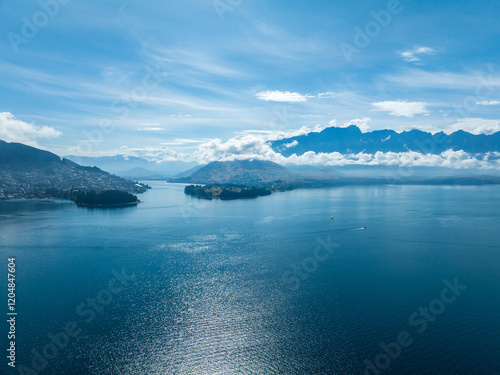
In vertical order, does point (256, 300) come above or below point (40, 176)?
below

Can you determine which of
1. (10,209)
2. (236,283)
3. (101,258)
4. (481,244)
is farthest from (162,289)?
(10,209)

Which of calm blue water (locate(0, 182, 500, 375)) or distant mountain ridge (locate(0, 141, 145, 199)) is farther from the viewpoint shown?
distant mountain ridge (locate(0, 141, 145, 199))

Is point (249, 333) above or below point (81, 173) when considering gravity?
below

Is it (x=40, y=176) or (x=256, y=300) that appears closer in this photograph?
(x=256, y=300)

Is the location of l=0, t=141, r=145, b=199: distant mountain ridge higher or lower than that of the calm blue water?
higher

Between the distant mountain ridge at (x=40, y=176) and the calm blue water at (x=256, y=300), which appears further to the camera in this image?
the distant mountain ridge at (x=40, y=176)

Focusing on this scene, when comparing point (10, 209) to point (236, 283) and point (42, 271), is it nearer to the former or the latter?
point (42, 271)

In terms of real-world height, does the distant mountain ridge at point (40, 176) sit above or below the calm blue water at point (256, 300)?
above

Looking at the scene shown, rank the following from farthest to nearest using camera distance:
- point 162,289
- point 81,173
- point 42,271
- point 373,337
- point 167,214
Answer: point 81,173 < point 167,214 < point 42,271 < point 162,289 < point 373,337
